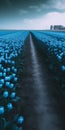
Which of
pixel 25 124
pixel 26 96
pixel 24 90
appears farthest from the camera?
A: pixel 24 90

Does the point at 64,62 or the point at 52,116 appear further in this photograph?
the point at 64,62

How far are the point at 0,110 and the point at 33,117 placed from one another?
3.00m

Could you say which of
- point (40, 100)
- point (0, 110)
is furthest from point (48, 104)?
point (0, 110)

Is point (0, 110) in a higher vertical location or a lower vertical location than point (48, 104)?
higher

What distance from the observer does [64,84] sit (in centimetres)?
904

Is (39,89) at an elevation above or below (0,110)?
below

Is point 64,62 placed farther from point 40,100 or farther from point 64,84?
point 40,100

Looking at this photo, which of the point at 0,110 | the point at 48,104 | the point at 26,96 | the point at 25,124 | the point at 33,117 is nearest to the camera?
the point at 0,110

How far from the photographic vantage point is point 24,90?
8.98m

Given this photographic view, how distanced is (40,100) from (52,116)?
1.42 m

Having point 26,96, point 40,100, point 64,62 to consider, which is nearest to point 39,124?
point 40,100

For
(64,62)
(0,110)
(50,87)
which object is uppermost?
(0,110)

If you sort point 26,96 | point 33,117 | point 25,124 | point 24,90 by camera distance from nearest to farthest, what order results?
point 25,124 < point 33,117 < point 26,96 < point 24,90

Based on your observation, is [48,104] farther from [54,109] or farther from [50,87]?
[50,87]
